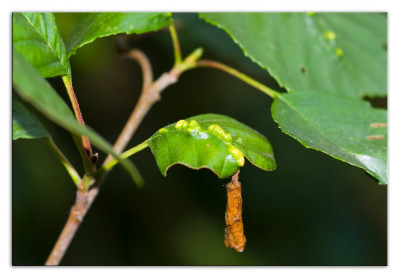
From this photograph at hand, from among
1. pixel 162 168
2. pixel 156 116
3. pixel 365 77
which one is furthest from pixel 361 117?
pixel 156 116

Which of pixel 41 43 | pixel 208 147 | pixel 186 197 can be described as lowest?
pixel 186 197

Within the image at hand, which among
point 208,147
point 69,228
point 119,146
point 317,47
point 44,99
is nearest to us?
point 44,99

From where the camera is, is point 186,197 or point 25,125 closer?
point 25,125

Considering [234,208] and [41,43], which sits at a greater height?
[41,43]

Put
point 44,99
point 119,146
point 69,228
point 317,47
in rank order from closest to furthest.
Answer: point 44,99, point 69,228, point 119,146, point 317,47

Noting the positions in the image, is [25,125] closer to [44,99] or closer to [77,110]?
[77,110]

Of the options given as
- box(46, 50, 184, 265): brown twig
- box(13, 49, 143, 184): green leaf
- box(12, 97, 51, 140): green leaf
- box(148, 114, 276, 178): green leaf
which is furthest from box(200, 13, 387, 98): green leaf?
box(13, 49, 143, 184): green leaf

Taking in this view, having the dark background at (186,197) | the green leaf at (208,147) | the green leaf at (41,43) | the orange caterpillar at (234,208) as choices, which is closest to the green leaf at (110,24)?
the green leaf at (41,43)

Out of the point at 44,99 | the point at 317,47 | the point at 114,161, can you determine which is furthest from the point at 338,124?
the point at 44,99
